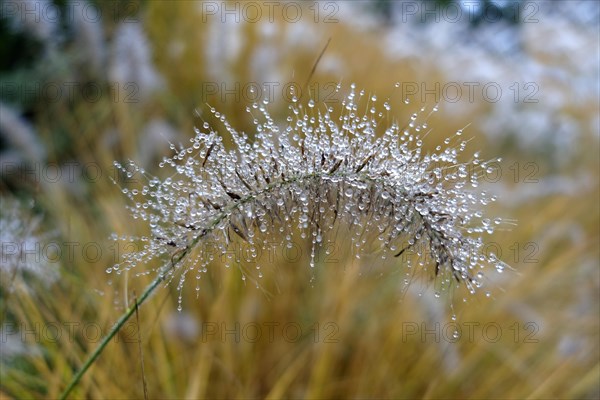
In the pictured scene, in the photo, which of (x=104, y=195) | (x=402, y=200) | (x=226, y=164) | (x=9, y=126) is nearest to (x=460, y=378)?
(x=402, y=200)

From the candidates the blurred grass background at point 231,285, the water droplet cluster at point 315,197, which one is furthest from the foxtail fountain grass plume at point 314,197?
the blurred grass background at point 231,285

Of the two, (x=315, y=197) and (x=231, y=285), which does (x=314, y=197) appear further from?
(x=231, y=285)

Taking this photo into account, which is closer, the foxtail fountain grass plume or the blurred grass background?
the foxtail fountain grass plume

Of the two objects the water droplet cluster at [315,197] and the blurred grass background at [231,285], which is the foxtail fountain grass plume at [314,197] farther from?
the blurred grass background at [231,285]

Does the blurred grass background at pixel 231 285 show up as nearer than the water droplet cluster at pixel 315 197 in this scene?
No

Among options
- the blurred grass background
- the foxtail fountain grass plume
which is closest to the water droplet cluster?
the foxtail fountain grass plume

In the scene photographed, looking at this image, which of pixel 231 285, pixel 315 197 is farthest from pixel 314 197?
pixel 231 285

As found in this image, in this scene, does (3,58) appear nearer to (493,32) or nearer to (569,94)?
(569,94)

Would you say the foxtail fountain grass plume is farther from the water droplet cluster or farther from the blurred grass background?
the blurred grass background
